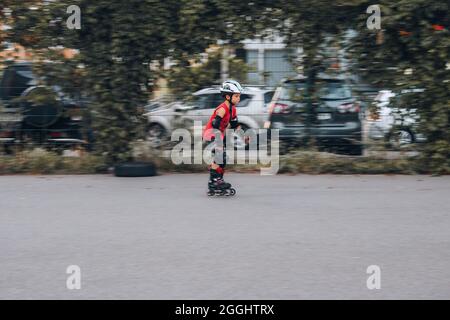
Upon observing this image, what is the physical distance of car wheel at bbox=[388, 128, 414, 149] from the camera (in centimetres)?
1473

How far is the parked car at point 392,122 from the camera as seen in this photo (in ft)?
47.9

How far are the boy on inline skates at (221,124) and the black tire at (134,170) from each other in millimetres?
2498

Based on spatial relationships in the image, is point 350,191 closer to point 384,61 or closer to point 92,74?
point 384,61

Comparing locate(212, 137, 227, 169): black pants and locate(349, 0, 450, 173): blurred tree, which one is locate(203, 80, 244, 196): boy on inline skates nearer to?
locate(212, 137, 227, 169): black pants

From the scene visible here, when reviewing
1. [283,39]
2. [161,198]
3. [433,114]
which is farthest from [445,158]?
[161,198]

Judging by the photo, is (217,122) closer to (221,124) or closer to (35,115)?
(221,124)

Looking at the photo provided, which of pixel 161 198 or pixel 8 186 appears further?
pixel 8 186

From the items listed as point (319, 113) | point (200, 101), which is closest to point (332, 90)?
point (319, 113)

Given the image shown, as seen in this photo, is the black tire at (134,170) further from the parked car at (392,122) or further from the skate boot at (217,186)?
the parked car at (392,122)

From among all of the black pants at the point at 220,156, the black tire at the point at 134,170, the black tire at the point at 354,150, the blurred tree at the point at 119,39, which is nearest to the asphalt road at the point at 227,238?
the black tire at the point at 134,170

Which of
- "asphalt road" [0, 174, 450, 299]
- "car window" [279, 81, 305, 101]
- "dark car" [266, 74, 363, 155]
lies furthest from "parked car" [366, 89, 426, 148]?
"car window" [279, 81, 305, 101]

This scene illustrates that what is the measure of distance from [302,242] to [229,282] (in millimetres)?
1908

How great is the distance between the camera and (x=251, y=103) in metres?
15.6

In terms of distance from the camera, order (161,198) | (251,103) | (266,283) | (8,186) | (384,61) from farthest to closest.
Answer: (251,103)
(384,61)
(8,186)
(161,198)
(266,283)
